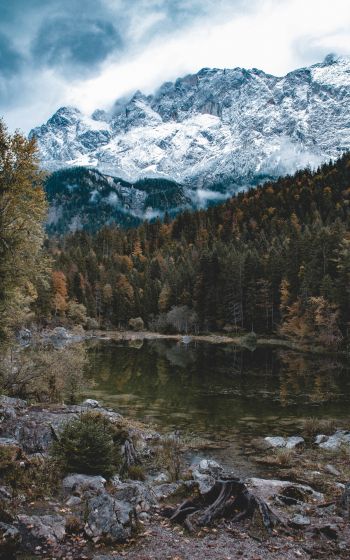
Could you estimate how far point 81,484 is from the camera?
579 inches

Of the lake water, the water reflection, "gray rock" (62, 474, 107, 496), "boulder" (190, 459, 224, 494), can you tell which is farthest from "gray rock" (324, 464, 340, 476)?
"gray rock" (62, 474, 107, 496)

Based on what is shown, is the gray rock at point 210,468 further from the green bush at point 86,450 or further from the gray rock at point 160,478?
the green bush at point 86,450

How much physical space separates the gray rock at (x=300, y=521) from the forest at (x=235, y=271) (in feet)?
193

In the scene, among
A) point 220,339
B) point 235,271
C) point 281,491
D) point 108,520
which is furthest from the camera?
point 235,271

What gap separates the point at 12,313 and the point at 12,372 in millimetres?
9638

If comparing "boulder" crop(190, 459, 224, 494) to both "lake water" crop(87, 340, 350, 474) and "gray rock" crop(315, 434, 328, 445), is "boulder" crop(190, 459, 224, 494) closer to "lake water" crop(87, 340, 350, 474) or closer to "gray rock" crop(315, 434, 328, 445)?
"lake water" crop(87, 340, 350, 474)

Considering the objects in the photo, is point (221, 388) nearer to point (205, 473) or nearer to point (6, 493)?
point (205, 473)

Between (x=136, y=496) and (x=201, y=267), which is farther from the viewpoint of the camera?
(x=201, y=267)

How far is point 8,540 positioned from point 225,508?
603 cm

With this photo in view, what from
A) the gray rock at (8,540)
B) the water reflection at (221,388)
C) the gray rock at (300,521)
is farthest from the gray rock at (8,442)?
the water reflection at (221,388)

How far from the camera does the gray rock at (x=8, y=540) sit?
32.2 feet

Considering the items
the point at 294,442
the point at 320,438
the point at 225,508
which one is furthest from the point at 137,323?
the point at 225,508

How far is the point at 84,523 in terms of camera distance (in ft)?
38.8

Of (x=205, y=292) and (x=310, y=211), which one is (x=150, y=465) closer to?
(x=205, y=292)
